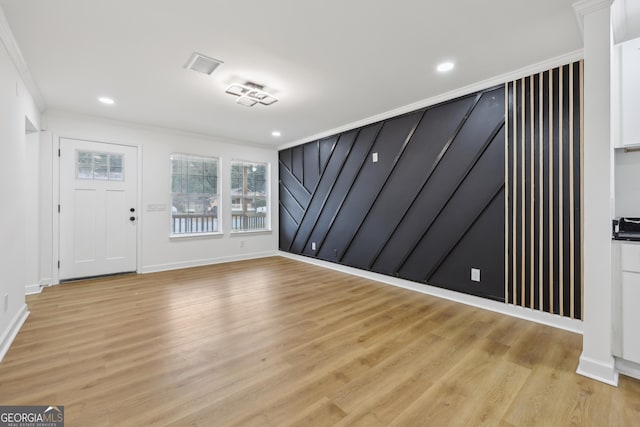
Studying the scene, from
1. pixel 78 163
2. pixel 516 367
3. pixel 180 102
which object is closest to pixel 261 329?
pixel 516 367

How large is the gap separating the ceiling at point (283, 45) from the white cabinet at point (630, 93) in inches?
14.4

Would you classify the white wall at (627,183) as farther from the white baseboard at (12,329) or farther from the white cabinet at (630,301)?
the white baseboard at (12,329)

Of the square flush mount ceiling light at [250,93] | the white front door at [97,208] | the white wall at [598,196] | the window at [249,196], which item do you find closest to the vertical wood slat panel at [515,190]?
the white wall at [598,196]

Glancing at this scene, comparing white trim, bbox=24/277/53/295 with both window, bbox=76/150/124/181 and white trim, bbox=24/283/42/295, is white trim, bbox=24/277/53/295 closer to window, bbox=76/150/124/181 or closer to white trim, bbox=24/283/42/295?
white trim, bbox=24/283/42/295

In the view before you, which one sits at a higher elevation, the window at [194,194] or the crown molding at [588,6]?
the crown molding at [588,6]

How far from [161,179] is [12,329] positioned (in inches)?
120

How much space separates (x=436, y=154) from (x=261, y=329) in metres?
2.94

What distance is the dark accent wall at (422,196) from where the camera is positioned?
3.07 metres

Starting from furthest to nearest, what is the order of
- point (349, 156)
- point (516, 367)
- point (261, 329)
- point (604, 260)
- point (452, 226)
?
point (349, 156) < point (452, 226) < point (261, 329) < point (516, 367) < point (604, 260)

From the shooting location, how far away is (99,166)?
14.5 ft

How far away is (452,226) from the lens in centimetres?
338

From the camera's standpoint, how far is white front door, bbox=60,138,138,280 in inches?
164

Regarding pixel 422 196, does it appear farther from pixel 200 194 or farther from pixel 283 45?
pixel 200 194

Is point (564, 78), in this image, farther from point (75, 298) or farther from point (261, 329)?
point (75, 298)
